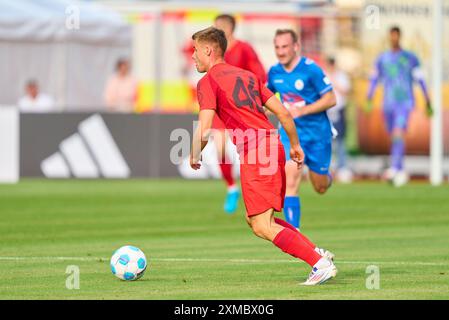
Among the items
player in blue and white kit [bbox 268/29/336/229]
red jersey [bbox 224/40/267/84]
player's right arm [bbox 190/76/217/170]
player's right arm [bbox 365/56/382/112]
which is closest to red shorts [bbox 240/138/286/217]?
player's right arm [bbox 190/76/217/170]

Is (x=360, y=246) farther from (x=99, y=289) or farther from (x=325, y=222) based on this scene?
(x=99, y=289)

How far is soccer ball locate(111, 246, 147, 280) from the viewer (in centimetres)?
1147

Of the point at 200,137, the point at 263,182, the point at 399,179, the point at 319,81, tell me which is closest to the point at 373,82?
the point at 399,179

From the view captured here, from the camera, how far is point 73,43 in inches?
1298

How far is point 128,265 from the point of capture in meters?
11.5

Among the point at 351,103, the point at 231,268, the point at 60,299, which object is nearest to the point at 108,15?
the point at 351,103

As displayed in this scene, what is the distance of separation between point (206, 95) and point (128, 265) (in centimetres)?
158

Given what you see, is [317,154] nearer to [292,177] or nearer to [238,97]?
[292,177]

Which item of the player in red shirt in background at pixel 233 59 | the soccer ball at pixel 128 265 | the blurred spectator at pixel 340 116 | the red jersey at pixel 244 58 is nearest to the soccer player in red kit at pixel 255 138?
the soccer ball at pixel 128 265

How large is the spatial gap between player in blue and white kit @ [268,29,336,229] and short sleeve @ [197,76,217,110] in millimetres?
3763

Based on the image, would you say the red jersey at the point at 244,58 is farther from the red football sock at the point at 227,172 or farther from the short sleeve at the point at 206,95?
the short sleeve at the point at 206,95

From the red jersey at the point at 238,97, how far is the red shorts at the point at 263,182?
20cm

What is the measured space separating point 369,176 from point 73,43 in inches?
317

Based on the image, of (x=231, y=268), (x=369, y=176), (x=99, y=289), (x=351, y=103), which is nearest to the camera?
(x=99, y=289)
